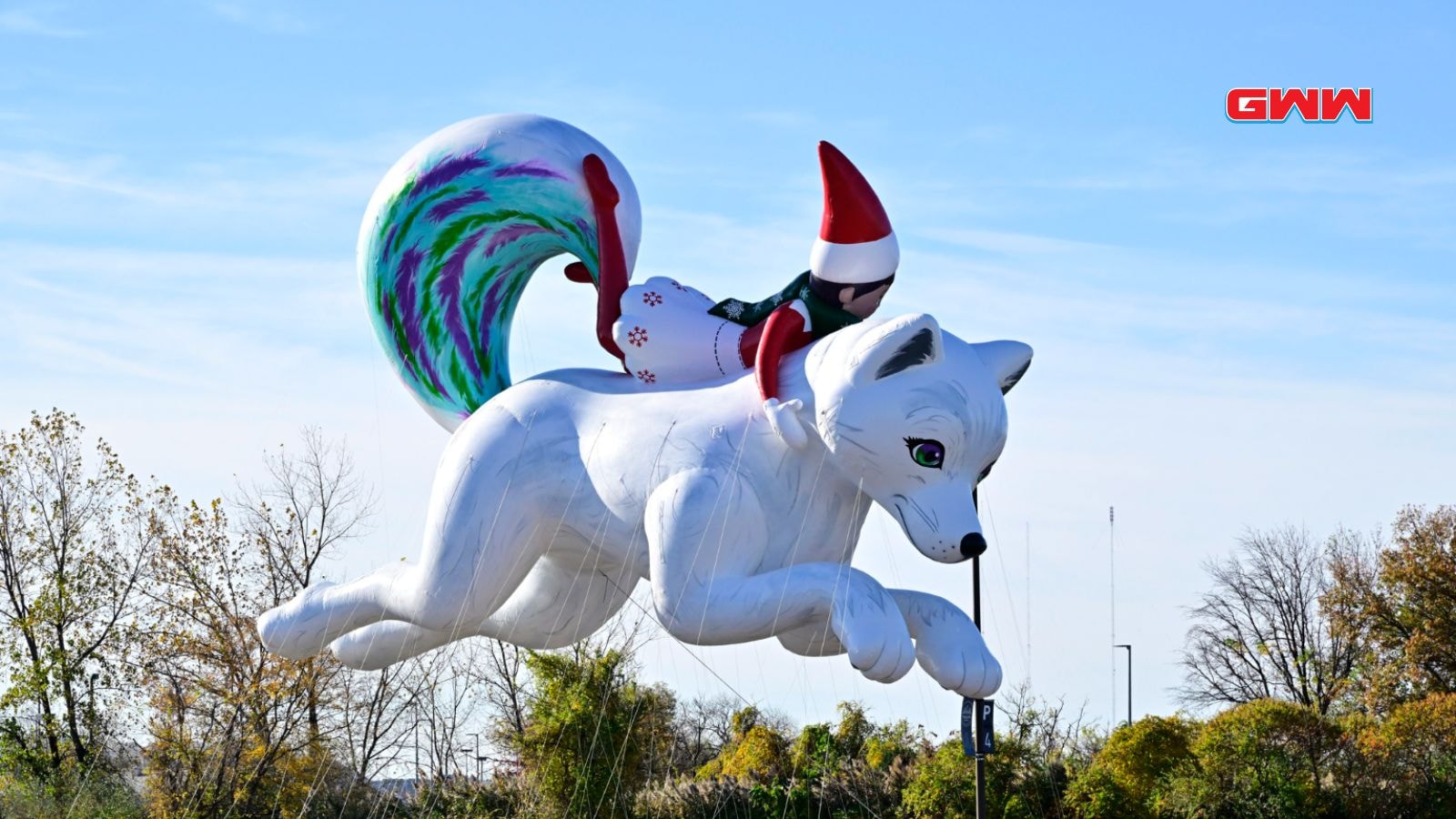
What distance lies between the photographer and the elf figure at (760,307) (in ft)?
27.1

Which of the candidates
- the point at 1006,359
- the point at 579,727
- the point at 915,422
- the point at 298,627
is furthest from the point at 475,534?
the point at 579,727

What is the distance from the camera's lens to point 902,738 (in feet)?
81.6

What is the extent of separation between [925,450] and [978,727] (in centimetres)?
679

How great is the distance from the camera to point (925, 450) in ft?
26.0

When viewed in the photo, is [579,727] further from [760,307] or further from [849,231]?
[849,231]

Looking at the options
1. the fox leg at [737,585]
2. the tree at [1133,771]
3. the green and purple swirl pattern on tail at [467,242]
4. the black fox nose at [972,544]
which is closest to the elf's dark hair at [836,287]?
the fox leg at [737,585]

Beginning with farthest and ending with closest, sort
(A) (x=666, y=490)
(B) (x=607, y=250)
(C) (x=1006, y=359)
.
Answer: (B) (x=607, y=250)
(C) (x=1006, y=359)
(A) (x=666, y=490)

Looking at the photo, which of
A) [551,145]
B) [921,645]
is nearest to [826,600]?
[921,645]

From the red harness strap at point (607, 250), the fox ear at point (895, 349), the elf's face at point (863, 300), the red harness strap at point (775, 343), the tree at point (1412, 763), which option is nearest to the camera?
the fox ear at point (895, 349)

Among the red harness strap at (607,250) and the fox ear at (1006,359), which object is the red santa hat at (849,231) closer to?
the fox ear at (1006,359)

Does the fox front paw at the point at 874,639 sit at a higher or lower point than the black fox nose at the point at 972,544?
lower

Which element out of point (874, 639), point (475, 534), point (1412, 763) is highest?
point (1412, 763)

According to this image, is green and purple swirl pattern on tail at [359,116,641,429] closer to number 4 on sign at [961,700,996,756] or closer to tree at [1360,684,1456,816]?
number 4 on sign at [961,700,996,756]

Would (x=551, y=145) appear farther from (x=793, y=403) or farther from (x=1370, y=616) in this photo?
(x=1370, y=616)
